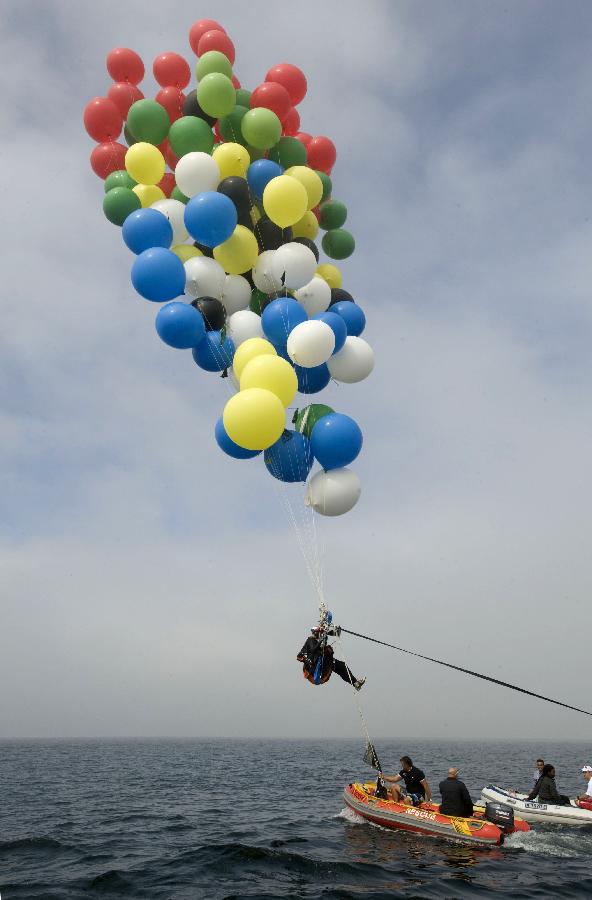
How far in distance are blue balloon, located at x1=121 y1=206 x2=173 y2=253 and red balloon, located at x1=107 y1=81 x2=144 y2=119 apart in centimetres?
253

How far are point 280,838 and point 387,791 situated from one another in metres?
2.27

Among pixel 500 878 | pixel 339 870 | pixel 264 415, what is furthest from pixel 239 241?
pixel 500 878

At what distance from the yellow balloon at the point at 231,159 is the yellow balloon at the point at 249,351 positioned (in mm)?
2977

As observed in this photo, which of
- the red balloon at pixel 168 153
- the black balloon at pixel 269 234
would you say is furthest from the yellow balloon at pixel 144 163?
the black balloon at pixel 269 234

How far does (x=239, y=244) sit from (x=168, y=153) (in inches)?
108

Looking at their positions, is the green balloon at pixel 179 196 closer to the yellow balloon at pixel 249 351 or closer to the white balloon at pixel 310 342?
the yellow balloon at pixel 249 351

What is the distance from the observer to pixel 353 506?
9.73 m

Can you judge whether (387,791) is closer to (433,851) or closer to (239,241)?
(433,851)

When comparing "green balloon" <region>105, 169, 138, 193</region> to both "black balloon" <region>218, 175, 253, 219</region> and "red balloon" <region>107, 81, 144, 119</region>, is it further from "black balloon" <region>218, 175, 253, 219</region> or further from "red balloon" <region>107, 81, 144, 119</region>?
"black balloon" <region>218, 175, 253, 219</region>

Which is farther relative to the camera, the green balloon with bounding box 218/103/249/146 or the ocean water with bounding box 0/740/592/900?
the green balloon with bounding box 218/103/249/146

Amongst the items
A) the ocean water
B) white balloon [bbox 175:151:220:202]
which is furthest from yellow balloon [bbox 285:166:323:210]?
the ocean water

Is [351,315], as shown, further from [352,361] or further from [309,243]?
[309,243]

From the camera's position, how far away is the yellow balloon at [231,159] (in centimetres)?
978

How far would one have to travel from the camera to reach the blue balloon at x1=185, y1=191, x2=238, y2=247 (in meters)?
8.97
